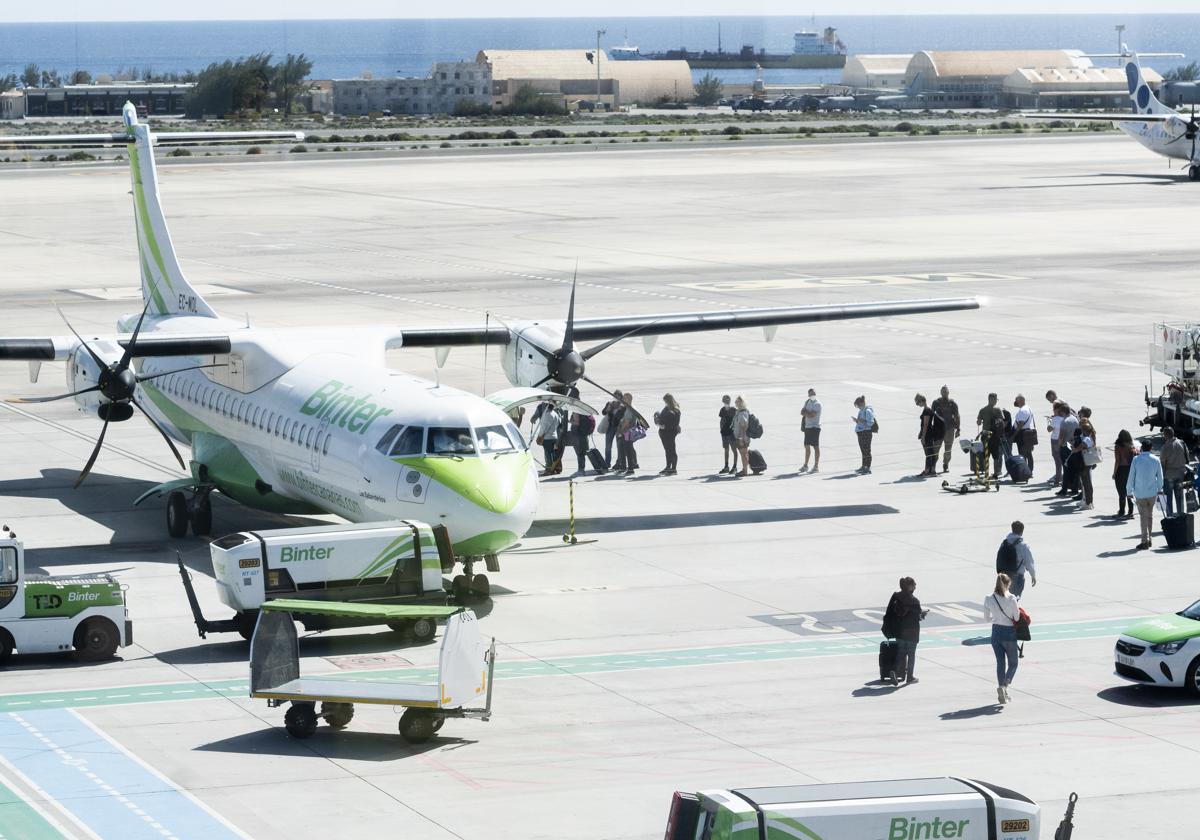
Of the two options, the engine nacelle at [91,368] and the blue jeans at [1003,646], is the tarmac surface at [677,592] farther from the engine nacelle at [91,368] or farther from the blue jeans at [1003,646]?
the engine nacelle at [91,368]

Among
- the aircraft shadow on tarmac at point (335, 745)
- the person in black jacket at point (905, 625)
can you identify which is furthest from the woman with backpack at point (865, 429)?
the aircraft shadow on tarmac at point (335, 745)

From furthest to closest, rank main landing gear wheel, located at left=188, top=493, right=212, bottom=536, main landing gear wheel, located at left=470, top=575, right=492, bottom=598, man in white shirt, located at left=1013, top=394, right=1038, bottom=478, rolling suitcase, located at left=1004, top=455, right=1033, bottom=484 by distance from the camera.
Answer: man in white shirt, located at left=1013, top=394, right=1038, bottom=478, rolling suitcase, located at left=1004, top=455, right=1033, bottom=484, main landing gear wheel, located at left=188, top=493, right=212, bottom=536, main landing gear wheel, located at left=470, top=575, right=492, bottom=598

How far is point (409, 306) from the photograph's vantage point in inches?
2314

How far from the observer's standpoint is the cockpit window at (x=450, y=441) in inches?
1052

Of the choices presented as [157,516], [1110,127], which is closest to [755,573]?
[157,516]

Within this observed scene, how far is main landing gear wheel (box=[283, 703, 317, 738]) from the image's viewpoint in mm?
20406

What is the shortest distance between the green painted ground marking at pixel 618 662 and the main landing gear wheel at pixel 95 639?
4.40 feet

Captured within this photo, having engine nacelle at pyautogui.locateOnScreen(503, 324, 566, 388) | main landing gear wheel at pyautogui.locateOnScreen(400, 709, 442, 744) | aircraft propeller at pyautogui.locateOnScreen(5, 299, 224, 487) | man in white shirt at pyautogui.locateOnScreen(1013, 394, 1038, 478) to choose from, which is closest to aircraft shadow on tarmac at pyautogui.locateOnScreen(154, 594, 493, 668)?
main landing gear wheel at pyautogui.locateOnScreen(400, 709, 442, 744)

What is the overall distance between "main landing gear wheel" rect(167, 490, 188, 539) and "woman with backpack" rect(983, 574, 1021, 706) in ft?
51.2

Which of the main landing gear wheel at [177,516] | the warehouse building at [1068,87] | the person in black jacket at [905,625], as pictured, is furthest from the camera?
the warehouse building at [1068,87]

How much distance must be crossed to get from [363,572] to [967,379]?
25.3m

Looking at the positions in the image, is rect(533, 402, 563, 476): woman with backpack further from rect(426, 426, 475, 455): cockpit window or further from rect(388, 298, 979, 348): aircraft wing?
rect(426, 426, 475, 455): cockpit window

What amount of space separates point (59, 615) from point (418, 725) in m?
6.30

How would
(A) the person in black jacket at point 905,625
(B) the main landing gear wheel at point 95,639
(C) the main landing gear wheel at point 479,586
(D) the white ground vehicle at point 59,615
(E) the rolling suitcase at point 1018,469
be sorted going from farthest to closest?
(E) the rolling suitcase at point 1018,469, (C) the main landing gear wheel at point 479,586, (B) the main landing gear wheel at point 95,639, (D) the white ground vehicle at point 59,615, (A) the person in black jacket at point 905,625
